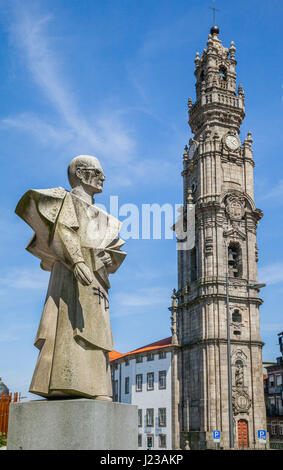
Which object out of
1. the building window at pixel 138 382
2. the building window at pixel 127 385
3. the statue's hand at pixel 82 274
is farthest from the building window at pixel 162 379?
the statue's hand at pixel 82 274

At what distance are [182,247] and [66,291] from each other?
159ft

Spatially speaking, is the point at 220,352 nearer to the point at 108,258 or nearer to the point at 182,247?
the point at 182,247

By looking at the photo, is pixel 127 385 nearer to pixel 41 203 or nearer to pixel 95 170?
pixel 95 170

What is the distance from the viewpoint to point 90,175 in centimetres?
629

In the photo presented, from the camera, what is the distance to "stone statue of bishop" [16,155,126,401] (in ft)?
17.7

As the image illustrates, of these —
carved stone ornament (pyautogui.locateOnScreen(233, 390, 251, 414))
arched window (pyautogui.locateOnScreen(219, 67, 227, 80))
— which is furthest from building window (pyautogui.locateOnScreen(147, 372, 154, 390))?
arched window (pyautogui.locateOnScreen(219, 67, 227, 80))

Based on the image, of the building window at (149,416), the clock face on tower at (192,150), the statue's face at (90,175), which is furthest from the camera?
the clock face on tower at (192,150)

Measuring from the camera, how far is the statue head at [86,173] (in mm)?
6277

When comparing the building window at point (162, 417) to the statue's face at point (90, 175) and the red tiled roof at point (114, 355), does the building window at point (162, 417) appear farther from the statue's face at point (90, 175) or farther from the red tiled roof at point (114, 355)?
the statue's face at point (90, 175)

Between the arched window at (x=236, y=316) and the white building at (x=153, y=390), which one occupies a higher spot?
the arched window at (x=236, y=316)

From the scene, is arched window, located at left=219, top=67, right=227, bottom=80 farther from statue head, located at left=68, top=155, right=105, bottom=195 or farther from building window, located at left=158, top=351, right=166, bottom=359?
statue head, located at left=68, top=155, right=105, bottom=195

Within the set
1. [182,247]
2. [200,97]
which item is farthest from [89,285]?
[200,97]

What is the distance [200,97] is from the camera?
188 ft
